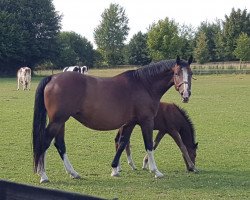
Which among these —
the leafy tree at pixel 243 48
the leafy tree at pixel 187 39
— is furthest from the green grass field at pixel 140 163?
the leafy tree at pixel 187 39

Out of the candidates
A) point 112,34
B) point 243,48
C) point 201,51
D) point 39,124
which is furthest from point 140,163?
point 112,34

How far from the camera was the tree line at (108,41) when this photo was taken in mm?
65750

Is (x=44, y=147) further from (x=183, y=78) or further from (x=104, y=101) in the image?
(x=183, y=78)

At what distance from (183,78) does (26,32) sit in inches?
2342

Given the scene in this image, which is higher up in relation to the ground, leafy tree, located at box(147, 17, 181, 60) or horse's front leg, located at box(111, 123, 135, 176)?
leafy tree, located at box(147, 17, 181, 60)

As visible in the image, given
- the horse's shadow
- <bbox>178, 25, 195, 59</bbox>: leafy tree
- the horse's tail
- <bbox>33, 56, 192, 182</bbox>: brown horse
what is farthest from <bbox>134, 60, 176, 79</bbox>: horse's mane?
<bbox>178, 25, 195, 59</bbox>: leafy tree

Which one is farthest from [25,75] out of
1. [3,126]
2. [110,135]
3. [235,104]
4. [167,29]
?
[167,29]

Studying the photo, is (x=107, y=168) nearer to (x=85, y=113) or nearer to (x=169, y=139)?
(x=85, y=113)

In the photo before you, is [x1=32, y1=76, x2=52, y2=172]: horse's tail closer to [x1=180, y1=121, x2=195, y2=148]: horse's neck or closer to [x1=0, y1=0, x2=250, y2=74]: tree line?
[x1=180, y1=121, x2=195, y2=148]: horse's neck

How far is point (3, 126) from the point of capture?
16.4 m

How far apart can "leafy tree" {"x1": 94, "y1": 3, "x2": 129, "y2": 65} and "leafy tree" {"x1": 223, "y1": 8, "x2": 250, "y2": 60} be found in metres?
21.7

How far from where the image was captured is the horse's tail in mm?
8586

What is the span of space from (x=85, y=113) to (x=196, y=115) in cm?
1162

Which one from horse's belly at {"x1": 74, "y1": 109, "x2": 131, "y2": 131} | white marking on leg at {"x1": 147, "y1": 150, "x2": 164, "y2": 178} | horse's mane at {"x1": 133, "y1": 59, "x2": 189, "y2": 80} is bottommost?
white marking on leg at {"x1": 147, "y1": 150, "x2": 164, "y2": 178}
